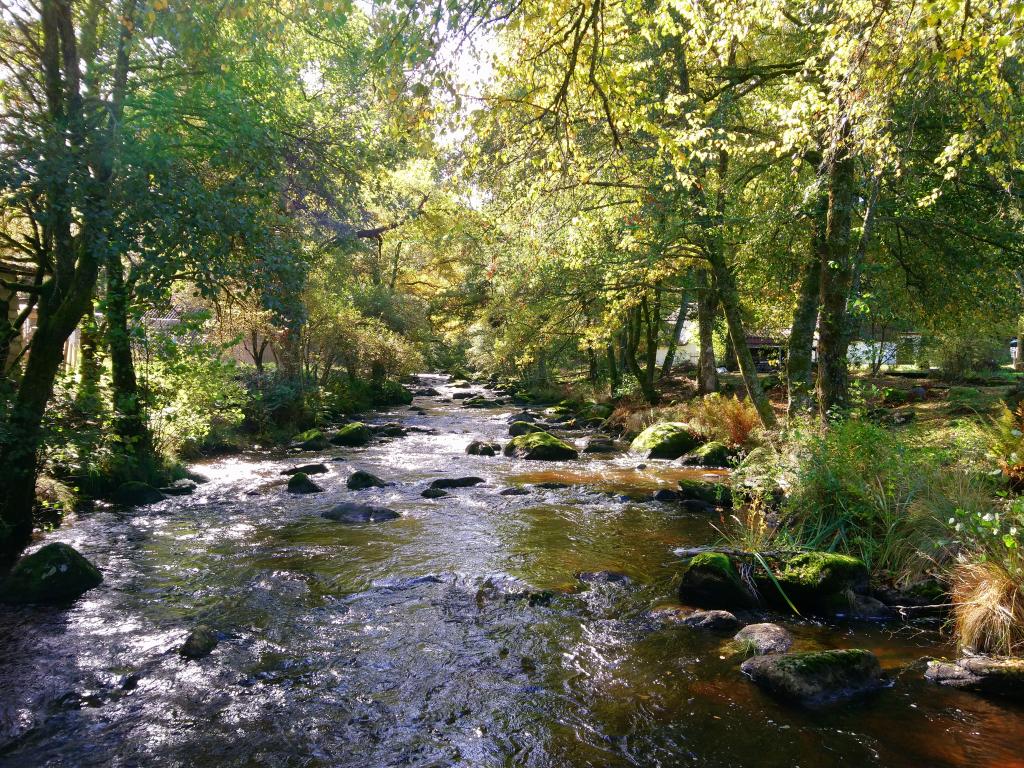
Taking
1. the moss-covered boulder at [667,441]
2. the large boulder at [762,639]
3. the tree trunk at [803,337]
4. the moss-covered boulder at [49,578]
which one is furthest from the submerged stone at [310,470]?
the large boulder at [762,639]

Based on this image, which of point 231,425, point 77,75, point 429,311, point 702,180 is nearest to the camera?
point 77,75

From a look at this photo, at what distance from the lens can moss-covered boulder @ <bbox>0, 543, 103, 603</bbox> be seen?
668 centimetres

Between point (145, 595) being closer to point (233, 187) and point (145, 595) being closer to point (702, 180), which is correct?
point (233, 187)

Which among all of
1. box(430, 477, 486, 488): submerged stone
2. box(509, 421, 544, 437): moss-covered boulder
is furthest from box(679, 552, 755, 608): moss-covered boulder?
box(509, 421, 544, 437): moss-covered boulder

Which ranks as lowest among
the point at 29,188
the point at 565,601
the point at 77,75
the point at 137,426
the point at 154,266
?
the point at 565,601

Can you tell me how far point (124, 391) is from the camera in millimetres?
10891

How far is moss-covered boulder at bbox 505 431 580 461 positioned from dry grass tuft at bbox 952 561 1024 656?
10967mm

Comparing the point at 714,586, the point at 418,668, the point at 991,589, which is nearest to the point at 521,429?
the point at 714,586

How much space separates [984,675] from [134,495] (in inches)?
464

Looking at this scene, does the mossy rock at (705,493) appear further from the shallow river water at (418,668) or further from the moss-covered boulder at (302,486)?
the moss-covered boulder at (302,486)

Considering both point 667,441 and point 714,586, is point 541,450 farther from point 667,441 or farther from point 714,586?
point 714,586

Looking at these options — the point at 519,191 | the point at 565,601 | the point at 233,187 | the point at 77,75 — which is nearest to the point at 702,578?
the point at 565,601

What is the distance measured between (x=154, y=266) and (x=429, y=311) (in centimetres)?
2960

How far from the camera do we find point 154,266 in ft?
19.9
